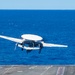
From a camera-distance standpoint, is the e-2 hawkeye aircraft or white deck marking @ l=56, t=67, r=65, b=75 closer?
the e-2 hawkeye aircraft

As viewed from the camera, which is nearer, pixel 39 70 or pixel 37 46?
pixel 37 46

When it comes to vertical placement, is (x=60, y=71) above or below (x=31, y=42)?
below

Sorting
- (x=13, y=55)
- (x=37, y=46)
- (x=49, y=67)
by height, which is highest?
(x=37, y=46)

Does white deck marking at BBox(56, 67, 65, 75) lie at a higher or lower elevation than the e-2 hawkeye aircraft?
lower

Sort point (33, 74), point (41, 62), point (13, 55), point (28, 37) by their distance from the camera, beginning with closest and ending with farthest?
point (28, 37)
point (33, 74)
point (41, 62)
point (13, 55)

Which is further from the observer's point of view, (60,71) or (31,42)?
(60,71)

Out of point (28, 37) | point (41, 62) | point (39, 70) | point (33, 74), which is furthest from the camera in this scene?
point (41, 62)

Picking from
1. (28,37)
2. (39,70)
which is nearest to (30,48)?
(28,37)

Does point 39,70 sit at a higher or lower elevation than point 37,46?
lower

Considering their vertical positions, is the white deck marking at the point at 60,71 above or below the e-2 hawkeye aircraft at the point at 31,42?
below

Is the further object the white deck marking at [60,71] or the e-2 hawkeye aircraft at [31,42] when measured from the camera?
the white deck marking at [60,71]

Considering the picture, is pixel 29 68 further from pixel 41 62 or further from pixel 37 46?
pixel 41 62
